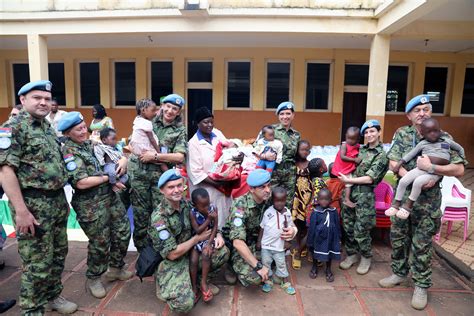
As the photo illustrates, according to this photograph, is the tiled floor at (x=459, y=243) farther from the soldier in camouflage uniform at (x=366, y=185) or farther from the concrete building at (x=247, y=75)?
the concrete building at (x=247, y=75)

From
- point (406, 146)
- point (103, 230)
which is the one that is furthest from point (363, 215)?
point (103, 230)

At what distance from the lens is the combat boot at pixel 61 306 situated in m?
2.87

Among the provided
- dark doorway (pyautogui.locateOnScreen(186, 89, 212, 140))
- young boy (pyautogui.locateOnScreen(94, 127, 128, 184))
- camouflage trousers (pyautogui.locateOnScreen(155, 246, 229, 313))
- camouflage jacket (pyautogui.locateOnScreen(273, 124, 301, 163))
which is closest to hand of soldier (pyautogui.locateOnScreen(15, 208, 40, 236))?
young boy (pyautogui.locateOnScreen(94, 127, 128, 184))

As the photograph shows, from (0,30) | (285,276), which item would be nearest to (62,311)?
(285,276)

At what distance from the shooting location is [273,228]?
3246 millimetres

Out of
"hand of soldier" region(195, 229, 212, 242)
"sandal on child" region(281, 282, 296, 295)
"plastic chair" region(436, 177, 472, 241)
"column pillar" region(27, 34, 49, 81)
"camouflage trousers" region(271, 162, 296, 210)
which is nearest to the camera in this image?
"hand of soldier" region(195, 229, 212, 242)

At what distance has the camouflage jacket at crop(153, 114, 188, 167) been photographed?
3.52m

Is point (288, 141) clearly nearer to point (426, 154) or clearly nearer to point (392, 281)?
point (426, 154)

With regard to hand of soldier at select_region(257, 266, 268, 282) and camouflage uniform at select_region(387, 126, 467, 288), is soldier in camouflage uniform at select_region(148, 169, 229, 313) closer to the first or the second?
hand of soldier at select_region(257, 266, 268, 282)

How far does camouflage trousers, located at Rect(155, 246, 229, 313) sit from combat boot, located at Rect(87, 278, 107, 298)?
1.98 feet

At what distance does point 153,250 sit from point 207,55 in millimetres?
8162

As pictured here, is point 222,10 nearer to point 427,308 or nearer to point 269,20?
point 269,20

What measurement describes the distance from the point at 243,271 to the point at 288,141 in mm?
1588

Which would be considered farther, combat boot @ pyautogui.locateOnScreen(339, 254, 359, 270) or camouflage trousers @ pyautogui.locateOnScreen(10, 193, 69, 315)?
combat boot @ pyautogui.locateOnScreen(339, 254, 359, 270)
